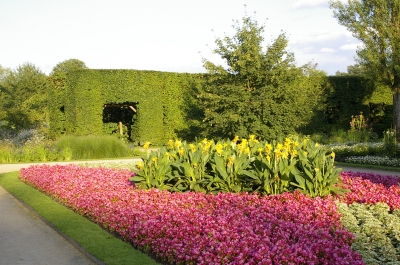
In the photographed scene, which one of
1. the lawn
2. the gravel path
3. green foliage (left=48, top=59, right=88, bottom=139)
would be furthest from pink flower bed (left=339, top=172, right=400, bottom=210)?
green foliage (left=48, top=59, right=88, bottom=139)

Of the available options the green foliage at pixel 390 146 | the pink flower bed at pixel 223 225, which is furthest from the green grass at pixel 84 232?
the green foliage at pixel 390 146

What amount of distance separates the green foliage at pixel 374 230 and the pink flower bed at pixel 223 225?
0.16 metres

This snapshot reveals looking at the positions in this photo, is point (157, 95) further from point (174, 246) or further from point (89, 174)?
point (174, 246)

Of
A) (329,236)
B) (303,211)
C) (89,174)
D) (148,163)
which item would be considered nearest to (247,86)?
(89,174)

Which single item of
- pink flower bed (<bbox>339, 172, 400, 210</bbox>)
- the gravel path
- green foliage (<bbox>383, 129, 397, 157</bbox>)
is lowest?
the gravel path

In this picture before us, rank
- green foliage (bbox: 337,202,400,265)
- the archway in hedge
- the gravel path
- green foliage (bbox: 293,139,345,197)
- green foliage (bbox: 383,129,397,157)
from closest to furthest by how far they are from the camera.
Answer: green foliage (bbox: 337,202,400,265), the gravel path, green foliage (bbox: 293,139,345,197), green foliage (bbox: 383,129,397,157), the archway in hedge

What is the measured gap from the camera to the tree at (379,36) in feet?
65.5

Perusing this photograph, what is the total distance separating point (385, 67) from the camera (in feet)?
66.4

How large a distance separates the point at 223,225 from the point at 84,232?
6.61 feet

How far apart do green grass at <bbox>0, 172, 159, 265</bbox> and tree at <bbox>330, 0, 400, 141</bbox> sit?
51.7 ft

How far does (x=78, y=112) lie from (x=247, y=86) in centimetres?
810

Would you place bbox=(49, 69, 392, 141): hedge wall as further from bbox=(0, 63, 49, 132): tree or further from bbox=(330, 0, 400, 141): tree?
bbox=(0, 63, 49, 132): tree

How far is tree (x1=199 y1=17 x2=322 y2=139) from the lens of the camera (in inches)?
572

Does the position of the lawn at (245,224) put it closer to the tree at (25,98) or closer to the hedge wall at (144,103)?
the hedge wall at (144,103)
